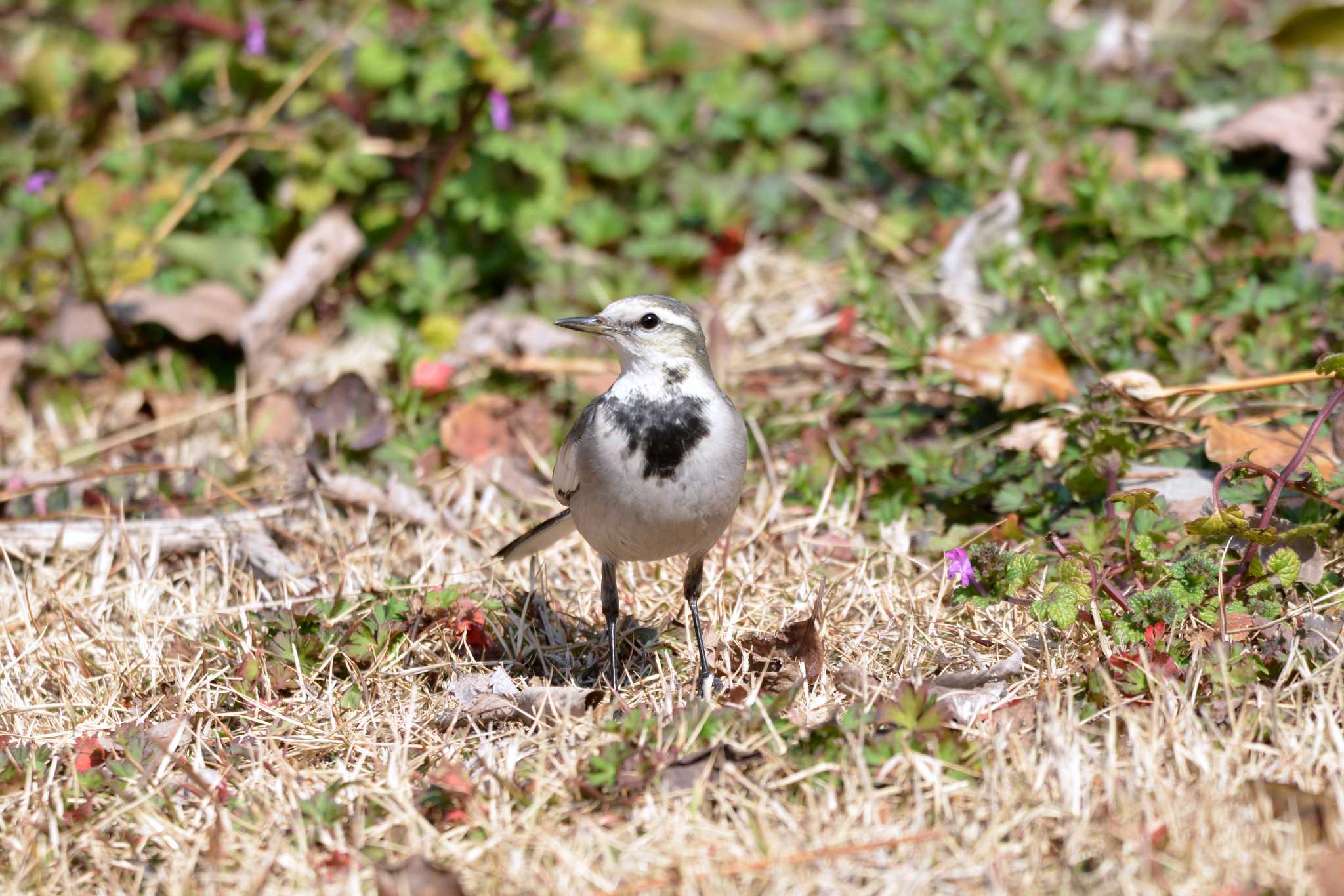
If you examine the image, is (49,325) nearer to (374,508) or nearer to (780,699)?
(374,508)

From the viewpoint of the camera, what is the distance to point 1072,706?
418cm

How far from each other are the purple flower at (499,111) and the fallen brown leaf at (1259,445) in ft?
12.2

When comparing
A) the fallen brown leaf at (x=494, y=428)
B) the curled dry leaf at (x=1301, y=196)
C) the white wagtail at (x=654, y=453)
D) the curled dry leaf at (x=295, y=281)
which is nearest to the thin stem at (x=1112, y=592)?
the white wagtail at (x=654, y=453)

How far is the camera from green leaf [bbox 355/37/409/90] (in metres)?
7.21

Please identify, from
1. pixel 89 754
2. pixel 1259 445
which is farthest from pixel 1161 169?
pixel 89 754

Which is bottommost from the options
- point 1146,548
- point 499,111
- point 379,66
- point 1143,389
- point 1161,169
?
point 1146,548

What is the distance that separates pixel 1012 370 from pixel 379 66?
3.66 metres

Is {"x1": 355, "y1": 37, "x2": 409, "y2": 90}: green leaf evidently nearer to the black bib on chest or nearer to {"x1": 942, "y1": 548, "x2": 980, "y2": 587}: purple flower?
the black bib on chest

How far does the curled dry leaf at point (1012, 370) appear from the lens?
5.82 metres

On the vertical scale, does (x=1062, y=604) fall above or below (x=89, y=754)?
above

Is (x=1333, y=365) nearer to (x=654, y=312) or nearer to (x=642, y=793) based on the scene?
(x=654, y=312)

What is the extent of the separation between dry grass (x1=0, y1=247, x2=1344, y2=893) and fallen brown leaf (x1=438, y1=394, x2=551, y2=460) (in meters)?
1.07

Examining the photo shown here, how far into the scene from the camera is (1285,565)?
14.5 feet

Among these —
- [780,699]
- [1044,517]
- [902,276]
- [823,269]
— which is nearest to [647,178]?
[823,269]
